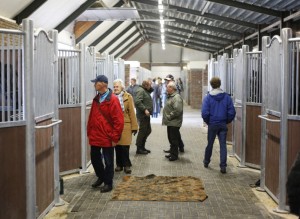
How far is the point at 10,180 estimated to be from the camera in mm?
3896

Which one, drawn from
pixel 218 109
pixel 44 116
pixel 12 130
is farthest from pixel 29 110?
pixel 218 109

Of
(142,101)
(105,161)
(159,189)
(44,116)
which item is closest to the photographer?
(44,116)

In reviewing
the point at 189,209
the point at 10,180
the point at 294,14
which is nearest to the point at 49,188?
the point at 10,180

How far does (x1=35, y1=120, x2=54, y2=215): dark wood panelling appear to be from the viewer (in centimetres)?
443

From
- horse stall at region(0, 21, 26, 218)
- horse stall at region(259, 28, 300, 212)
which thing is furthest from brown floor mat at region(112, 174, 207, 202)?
horse stall at region(0, 21, 26, 218)

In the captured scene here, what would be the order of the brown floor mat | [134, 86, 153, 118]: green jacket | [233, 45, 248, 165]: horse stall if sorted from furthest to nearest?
1. [134, 86, 153, 118]: green jacket
2. [233, 45, 248, 165]: horse stall
3. the brown floor mat

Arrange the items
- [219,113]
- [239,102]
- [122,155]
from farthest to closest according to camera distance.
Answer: [239,102] → [122,155] → [219,113]

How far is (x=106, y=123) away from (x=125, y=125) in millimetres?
1422

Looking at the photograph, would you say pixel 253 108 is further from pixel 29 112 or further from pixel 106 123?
pixel 29 112

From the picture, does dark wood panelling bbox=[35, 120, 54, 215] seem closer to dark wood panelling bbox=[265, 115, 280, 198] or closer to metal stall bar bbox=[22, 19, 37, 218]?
metal stall bar bbox=[22, 19, 37, 218]

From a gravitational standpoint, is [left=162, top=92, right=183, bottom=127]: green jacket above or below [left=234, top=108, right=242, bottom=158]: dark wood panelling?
above

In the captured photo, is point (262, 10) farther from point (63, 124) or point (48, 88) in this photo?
point (48, 88)

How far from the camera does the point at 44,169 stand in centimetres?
464

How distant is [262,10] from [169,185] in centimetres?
582
